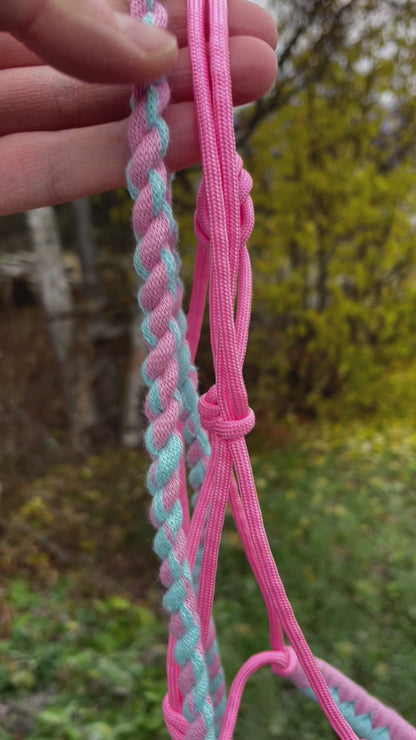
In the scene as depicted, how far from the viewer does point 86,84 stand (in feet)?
1.95

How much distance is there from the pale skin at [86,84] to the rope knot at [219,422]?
0.27m

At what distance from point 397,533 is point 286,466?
2.11 feet

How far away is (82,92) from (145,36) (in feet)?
0.52

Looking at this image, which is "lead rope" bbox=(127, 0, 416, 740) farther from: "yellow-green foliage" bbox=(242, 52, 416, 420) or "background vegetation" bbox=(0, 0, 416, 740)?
"yellow-green foliage" bbox=(242, 52, 416, 420)

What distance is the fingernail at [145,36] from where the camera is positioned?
0.46m

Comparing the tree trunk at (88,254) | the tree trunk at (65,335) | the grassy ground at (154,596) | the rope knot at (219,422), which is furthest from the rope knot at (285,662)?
the tree trunk at (88,254)

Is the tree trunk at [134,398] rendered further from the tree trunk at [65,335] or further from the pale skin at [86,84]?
the pale skin at [86,84]

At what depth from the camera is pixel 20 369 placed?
2.60 m

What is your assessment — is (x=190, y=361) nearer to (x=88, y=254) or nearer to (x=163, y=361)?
(x=163, y=361)

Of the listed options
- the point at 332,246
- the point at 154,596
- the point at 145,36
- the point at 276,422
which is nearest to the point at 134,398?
the point at 276,422

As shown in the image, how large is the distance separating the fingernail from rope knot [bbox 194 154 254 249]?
127mm

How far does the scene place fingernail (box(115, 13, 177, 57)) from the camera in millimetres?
457

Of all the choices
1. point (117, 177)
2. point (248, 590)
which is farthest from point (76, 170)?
A: point (248, 590)

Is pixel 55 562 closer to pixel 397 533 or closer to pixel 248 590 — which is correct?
pixel 248 590
